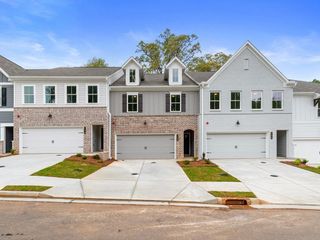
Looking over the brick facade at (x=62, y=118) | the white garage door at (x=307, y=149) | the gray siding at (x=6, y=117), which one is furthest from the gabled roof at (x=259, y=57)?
the gray siding at (x=6, y=117)

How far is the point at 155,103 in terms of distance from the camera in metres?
19.2

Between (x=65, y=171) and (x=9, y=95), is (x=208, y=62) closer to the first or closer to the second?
(x=9, y=95)

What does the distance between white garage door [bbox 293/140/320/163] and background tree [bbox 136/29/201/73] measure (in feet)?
67.0

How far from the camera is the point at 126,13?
22.6 metres

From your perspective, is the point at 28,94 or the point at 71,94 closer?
the point at 28,94

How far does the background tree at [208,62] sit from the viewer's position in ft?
106

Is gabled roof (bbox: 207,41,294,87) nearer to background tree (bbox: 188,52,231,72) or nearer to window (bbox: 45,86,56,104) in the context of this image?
window (bbox: 45,86,56,104)

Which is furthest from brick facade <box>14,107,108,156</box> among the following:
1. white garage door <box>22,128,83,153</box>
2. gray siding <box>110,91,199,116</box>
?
gray siding <box>110,91,199,116</box>

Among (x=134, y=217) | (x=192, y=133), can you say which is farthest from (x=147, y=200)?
(x=192, y=133)

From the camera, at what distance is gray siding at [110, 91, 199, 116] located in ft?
62.6

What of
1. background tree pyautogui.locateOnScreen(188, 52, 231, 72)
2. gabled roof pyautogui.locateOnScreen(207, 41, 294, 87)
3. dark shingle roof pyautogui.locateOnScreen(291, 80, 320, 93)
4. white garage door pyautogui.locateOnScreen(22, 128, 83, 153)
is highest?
background tree pyautogui.locateOnScreen(188, 52, 231, 72)

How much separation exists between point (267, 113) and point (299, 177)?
26.8 feet

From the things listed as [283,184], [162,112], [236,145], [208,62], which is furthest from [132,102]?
[208,62]

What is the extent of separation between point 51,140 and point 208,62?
937 inches
